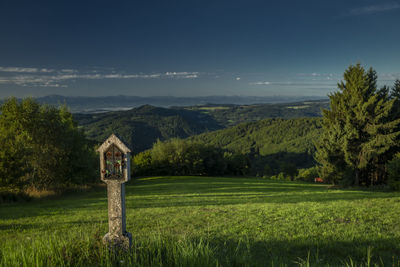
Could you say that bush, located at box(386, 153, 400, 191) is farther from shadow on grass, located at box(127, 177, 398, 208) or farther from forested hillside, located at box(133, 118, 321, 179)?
forested hillside, located at box(133, 118, 321, 179)

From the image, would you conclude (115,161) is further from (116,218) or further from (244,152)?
(244,152)

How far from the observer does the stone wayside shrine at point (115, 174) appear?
436cm

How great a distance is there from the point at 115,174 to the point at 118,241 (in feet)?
3.99

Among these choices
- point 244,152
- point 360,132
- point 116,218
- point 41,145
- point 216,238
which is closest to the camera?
point 116,218

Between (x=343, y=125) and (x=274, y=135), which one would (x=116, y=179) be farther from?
(x=274, y=135)

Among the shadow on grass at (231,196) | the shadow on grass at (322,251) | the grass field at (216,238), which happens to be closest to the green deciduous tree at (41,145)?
the shadow on grass at (231,196)

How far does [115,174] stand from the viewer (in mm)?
4426

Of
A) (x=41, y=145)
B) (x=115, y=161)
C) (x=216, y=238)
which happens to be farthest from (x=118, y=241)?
(x=41, y=145)

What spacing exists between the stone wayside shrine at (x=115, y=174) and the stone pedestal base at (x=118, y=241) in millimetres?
26

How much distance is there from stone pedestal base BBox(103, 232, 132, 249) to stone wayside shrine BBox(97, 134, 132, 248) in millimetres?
26

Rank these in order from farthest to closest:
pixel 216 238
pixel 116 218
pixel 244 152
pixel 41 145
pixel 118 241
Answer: pixel 244 152
pixel 41 145
pixel 216 238
pixel 116 218
pixel 118 241

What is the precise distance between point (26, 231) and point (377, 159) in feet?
107

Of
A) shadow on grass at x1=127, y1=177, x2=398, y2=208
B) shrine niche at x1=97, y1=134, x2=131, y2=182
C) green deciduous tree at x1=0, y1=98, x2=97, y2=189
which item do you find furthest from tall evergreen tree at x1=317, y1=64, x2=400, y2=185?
shrine niche at x1=97, y1=134, x2=131, y2=182

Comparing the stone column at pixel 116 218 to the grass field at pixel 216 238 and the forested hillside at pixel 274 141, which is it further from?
the forested hillside at pixel 274 141
